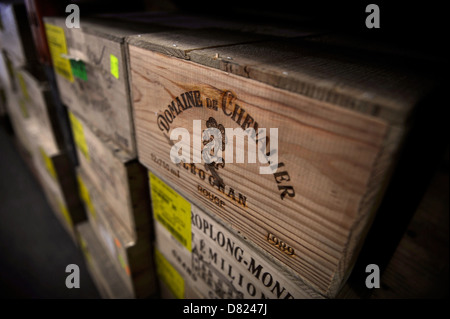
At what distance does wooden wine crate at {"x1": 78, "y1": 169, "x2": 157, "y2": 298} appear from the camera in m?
1.37

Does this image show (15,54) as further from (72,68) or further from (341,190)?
(341,190)

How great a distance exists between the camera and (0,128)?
15.9 ft

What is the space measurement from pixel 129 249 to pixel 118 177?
388 millimetres

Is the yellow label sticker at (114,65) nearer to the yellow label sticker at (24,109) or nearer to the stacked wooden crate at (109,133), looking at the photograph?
the stacked wooden crate at (109,133)

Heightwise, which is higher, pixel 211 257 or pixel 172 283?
pixel 211 257

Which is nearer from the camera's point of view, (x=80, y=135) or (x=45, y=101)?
(x=80, y=135)

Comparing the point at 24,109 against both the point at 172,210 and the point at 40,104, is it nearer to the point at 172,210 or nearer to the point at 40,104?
the point at 40,104


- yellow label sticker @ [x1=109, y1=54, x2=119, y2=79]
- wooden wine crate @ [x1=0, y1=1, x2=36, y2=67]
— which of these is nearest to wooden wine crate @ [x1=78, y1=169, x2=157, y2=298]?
yellow label sticker @ [x1=109, y1=54, x2=119, y2=79]

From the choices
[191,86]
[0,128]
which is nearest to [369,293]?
[191,86]

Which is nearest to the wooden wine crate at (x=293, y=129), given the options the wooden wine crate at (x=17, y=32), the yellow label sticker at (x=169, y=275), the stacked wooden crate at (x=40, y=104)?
the yellow label sticker at (x=169, y=275)

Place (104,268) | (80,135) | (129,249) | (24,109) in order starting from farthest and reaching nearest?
(24,109), (104,268), (80,135), (129,249)

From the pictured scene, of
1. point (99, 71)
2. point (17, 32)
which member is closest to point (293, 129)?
point (99, 71)

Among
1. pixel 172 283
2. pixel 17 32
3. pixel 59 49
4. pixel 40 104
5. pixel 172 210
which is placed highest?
pixel 17 32

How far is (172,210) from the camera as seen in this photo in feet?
3.59
